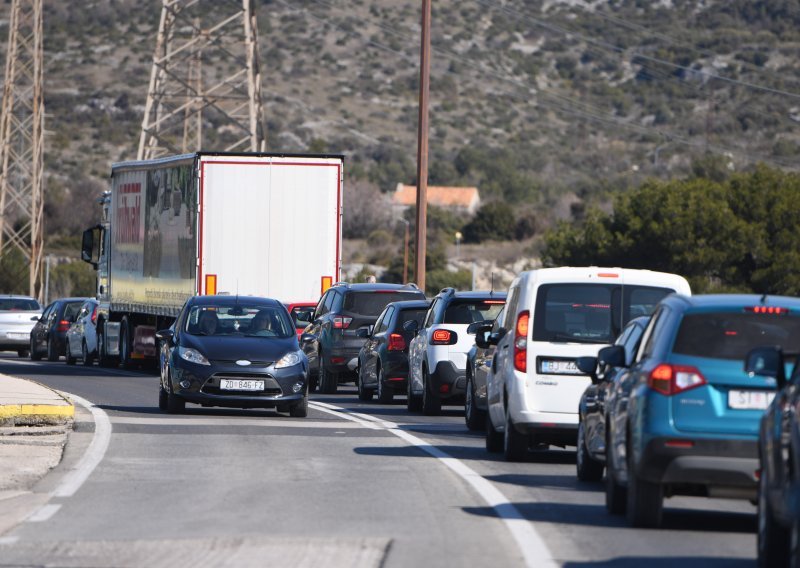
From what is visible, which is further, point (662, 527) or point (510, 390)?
point (510, 390)

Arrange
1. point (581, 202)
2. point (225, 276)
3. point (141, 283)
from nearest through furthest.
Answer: point (225, 276) < point (141, 283) < point (581, 202)

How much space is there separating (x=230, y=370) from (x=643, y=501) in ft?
36.6

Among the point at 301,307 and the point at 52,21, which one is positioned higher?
the point at 52,21

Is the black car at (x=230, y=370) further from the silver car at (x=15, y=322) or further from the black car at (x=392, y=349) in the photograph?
the silver car at (x=15, y=322)

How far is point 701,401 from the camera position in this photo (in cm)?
1144

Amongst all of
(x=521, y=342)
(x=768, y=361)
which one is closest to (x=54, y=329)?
(x=521, y=342)

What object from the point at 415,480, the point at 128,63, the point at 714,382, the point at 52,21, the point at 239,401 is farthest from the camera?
the point at 52,21

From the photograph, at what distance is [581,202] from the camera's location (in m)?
100

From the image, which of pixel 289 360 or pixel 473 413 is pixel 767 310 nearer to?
pixel 473 413

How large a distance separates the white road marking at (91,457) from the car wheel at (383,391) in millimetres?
4780

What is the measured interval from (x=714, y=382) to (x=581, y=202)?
89.2m

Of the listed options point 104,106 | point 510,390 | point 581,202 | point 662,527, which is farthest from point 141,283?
point 104,106

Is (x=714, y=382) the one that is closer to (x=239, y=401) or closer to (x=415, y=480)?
(x=415, y=480)

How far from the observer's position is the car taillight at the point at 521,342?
16562mm
